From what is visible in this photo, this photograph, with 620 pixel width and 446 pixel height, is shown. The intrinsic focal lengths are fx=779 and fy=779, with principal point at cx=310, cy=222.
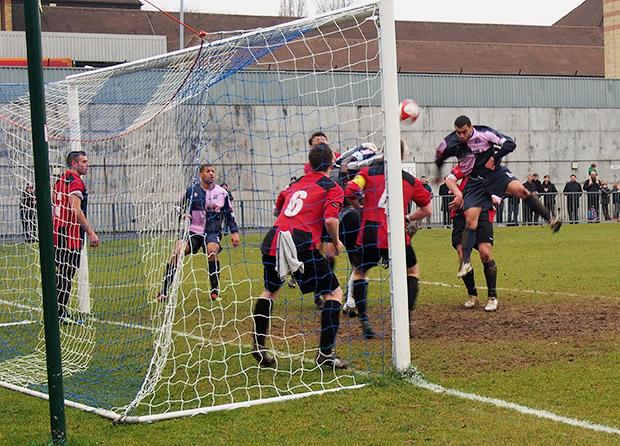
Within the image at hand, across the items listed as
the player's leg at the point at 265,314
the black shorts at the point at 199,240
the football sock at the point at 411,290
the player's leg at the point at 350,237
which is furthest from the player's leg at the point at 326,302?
the black shorts at the point at 199,240

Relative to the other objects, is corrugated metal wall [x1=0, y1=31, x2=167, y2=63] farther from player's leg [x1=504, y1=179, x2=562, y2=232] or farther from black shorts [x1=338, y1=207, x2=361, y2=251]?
player's leg [x1=504, y1=179, x2=562, y2=232]

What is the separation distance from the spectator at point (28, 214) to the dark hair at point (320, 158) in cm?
400

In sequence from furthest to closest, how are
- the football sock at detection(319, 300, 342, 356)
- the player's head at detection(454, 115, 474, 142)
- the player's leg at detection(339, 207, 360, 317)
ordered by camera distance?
the player's head at detection(454, 115, 474, 142)
the player's leg at detection(339, 207, 360, 317)
the football sock at detection(319, 300, 342, 356)

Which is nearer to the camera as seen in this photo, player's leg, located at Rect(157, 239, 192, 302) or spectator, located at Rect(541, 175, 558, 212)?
player's leg, located at Rect(157, 239, 192, 302)

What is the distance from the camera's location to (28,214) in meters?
9.49

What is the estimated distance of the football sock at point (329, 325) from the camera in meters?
6.55

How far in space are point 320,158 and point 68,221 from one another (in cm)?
404

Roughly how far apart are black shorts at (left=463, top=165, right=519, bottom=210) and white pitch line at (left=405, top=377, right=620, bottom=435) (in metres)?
3.89

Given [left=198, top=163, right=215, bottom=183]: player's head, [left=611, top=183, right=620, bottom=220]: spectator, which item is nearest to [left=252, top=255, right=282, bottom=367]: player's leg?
[left=198, top=163, right=215, bottom=183]: player's head

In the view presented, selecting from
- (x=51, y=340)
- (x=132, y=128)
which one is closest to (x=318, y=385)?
(x=51, y=340)

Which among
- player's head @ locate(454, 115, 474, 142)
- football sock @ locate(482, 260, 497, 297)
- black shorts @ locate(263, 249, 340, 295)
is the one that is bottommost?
football sock @ locate(482, 260, 497, 297)

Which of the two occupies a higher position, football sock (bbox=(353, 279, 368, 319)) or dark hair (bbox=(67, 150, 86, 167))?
dark hair (bbox=(67, 150, 86, 167))

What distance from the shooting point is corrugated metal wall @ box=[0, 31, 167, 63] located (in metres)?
38.0

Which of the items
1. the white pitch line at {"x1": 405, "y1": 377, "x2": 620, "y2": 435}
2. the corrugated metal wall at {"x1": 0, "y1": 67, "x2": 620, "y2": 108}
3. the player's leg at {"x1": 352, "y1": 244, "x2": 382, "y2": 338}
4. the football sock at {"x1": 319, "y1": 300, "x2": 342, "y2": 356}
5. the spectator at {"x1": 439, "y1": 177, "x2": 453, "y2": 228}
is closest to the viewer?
the white pitch line at {"x1": 405, "y1": 377, "x2": 620, "y2": 435}
